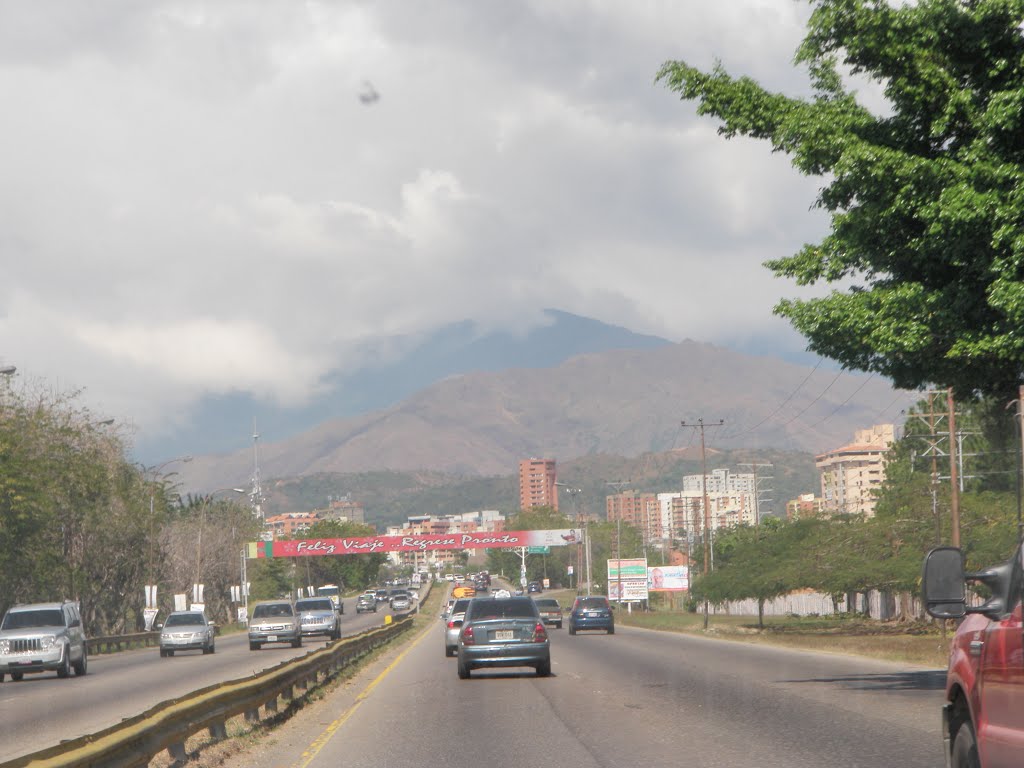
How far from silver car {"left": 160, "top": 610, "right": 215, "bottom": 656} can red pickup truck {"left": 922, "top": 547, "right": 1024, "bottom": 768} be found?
135 ft

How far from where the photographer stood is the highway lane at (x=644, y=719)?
13.5 m

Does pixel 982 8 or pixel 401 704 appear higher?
pixel 982 8

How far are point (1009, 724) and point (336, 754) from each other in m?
9.28

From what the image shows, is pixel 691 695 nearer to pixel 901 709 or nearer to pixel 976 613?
pixel 901 709

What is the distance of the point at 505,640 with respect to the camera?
2639cm

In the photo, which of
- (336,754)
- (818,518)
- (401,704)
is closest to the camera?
(336,754)

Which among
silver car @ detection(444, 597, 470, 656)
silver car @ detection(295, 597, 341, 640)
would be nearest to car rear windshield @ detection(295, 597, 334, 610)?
silver car @ detection(295, 597, 341, 640)

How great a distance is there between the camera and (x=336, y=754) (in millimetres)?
14430

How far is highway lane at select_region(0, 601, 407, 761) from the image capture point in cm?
1881

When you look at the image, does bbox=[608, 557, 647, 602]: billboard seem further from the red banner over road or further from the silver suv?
the silver suv

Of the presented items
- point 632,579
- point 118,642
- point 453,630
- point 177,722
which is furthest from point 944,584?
point 632,579

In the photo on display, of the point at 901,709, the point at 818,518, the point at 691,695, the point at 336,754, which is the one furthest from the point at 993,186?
the point at 818,518

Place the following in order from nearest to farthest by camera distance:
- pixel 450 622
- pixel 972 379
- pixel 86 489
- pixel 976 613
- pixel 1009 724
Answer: pixel 1009 724
pixel 976 613
pixel 972 379
pixel 450 622
pixel 86 489

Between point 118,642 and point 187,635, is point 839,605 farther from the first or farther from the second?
point 187,635
